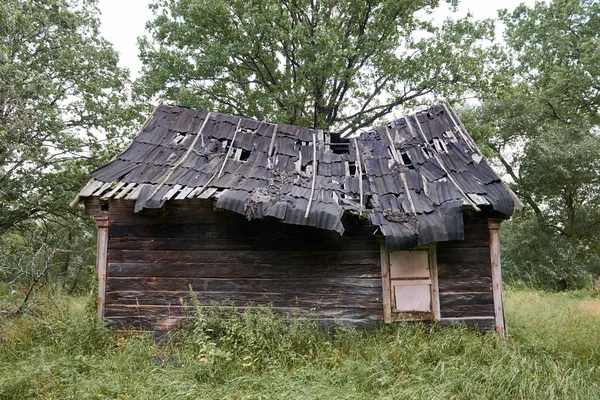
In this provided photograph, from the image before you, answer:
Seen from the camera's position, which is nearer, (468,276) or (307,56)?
(468,276)

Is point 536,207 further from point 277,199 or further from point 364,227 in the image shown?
point 277,199

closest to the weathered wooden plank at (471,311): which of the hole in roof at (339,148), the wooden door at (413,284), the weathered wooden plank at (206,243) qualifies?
the wooden door at (413,284)

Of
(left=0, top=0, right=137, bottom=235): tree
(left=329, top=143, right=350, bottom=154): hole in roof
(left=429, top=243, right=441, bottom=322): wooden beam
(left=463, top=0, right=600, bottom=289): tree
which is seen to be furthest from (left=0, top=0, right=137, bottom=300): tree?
(left=463, top=0, right=600, bottom=289): tree

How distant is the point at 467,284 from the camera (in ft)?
19.1

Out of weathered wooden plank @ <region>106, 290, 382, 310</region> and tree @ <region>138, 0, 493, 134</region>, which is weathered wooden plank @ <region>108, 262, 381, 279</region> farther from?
tree @ <region>138, 0, 493, 134</region>

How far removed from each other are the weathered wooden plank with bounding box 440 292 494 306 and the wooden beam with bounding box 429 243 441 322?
0.10 meters

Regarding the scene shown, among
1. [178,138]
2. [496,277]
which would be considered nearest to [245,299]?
[178,138]

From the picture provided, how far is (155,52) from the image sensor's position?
14.0m

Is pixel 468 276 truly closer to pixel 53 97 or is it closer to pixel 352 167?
pixel 352 167

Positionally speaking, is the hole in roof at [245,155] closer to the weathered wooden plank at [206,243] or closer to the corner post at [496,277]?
the weathered wooden plank at [206,243]

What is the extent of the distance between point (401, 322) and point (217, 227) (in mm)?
3405

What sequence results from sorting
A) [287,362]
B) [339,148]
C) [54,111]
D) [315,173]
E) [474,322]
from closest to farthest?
1. [287,362]
2. [474,322]
3. [315,173]
4. [339,148]
5. [54,111]

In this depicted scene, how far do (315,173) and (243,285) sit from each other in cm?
232

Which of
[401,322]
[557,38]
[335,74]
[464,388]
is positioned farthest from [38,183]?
[557,38]
